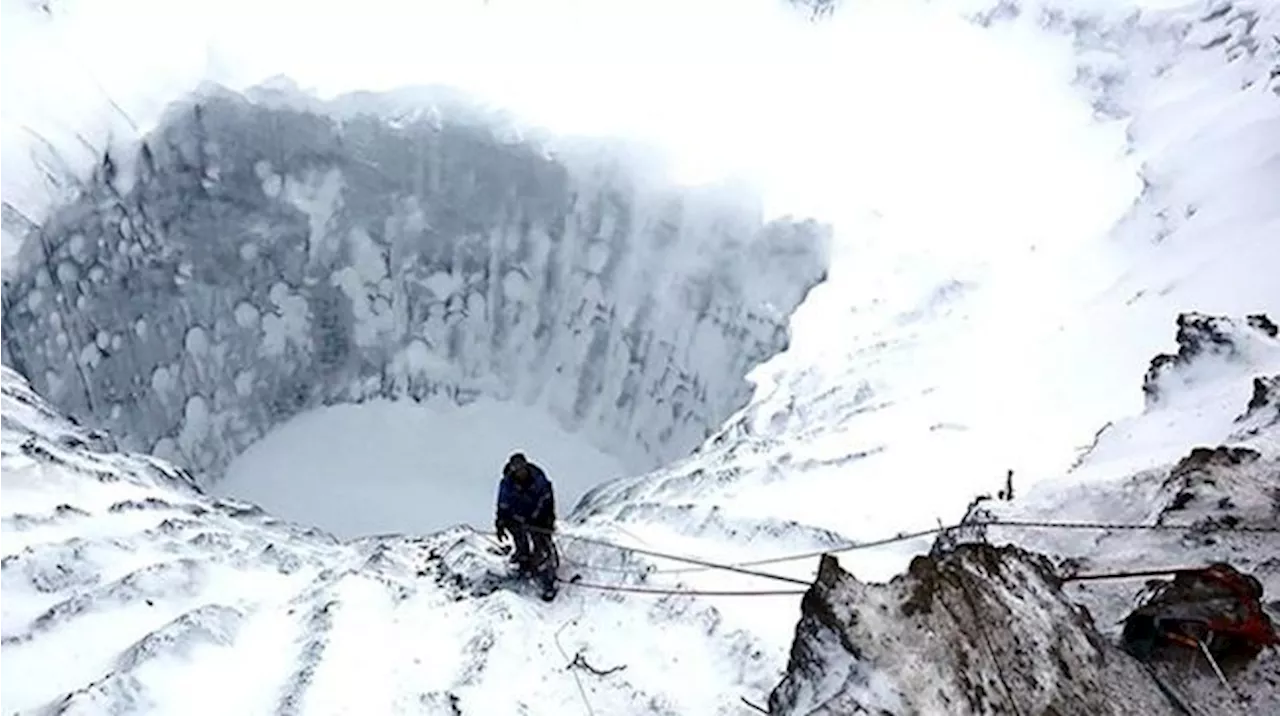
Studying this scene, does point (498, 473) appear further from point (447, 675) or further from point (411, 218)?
point (447, 675)

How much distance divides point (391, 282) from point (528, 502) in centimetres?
924

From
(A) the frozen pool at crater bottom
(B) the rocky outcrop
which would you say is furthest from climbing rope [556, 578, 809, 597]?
(A) the frozen pool at crater bottom

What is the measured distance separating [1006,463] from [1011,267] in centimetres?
402

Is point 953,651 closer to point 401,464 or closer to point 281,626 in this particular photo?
point 281,626

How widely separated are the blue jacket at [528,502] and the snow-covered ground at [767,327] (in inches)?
22.3

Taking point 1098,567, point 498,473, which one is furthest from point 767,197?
point 1098,567

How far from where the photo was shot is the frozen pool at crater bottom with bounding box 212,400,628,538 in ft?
53.0

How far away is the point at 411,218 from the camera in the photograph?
56.4 ft

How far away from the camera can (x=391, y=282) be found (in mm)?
17297

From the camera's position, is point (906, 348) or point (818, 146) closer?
point (906, 348)

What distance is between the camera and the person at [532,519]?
28.3 feet

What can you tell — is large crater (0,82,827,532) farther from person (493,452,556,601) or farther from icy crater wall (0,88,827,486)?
person (493,452,556,601)

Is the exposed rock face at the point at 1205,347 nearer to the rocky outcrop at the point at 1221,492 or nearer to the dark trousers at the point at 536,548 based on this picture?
the rocky outcrop at the point at 1221,492

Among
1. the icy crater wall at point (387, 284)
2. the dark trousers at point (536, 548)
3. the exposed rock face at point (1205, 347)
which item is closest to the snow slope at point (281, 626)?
the dark trousers at point (536, 548)
